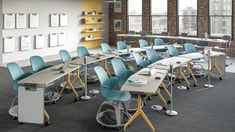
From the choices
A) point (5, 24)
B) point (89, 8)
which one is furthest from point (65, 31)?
point (5, 24)

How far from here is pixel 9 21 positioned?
1123cm

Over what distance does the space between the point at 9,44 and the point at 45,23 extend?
210 centimetres

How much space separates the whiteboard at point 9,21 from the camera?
1109 centimetres

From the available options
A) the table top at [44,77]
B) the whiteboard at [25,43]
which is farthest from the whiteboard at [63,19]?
the table top at [44,77]

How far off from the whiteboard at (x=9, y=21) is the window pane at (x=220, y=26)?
8.33 meters

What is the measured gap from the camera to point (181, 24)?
14.2m

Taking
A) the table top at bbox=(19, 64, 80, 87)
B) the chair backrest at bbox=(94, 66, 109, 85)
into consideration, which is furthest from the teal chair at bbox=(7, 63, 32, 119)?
the chair backrest at bbox=(94, 66, 109, 85)

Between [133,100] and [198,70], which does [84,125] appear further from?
[198,70]

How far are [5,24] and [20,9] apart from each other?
3.18ft

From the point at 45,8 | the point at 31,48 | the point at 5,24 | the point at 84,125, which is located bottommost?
the point at 84,125

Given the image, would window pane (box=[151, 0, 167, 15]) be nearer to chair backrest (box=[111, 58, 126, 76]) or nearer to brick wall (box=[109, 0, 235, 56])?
brick wall (box=[109, 0, 235, 56])

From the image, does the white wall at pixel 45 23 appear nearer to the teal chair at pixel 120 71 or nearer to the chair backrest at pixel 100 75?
the teal chair at pixel 120 71

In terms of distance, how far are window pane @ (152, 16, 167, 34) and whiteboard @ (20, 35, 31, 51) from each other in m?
6.31

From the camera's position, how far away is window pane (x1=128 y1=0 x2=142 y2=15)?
15.5 m
